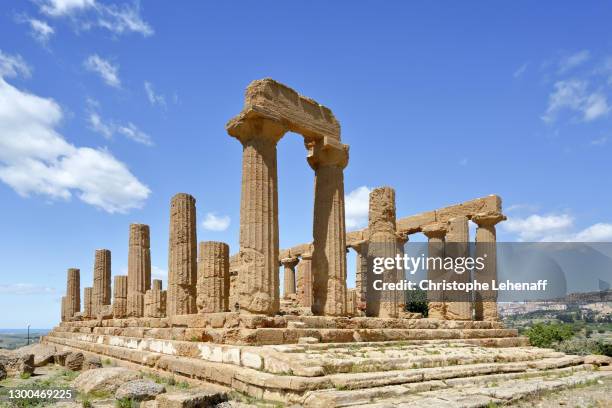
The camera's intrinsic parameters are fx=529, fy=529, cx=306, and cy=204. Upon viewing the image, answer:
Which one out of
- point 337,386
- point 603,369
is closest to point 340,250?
point 337,386

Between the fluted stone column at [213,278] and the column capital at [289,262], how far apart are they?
54.2ft

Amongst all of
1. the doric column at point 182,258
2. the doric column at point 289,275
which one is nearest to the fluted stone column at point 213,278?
the doric column at point 182,258

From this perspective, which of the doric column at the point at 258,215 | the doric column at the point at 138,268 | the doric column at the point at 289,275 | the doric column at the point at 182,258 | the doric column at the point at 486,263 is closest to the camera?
the doric column at the point at 258,215

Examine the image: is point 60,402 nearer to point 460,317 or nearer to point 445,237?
point 460,317

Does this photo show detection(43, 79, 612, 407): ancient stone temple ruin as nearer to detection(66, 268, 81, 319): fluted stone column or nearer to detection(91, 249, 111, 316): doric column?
detection(91, 249, 111, 316): doric column

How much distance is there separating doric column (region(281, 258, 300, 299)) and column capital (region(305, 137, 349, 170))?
1754cm

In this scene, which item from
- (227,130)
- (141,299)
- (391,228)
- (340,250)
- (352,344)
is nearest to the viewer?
(352,344)

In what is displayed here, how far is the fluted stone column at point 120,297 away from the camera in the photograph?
76.6 feet

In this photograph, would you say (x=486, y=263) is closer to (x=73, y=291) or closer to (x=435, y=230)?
(x=435, y=230)

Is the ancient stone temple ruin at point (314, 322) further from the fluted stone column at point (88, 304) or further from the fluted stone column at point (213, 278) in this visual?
the fluted stone column at point (88, 304)

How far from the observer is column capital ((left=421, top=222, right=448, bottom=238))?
22672 millimetres

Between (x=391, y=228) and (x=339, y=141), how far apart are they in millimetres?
3885

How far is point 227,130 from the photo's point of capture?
44.7ft

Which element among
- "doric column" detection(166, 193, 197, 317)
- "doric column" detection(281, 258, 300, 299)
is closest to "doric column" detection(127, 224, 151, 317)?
"doric column" detection(166, 193, 197, 317)
